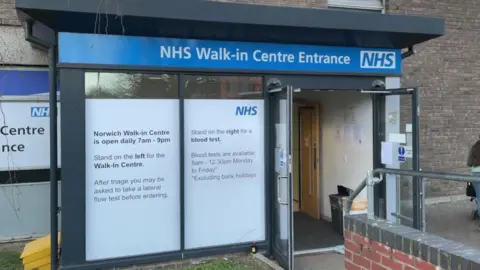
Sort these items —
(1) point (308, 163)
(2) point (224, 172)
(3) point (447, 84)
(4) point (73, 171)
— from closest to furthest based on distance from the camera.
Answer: (4) point (73, 171) → (2) point (224, 172) → (1) point (308, 163) → (3) point (447, 84)

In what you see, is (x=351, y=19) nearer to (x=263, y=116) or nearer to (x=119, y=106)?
(x=263, y=116)

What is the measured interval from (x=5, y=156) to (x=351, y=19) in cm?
490

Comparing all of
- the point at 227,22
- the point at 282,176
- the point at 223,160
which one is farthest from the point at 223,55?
the point at 282,176

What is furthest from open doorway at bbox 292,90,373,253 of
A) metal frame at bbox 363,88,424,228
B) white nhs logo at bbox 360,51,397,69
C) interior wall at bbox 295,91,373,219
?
white nhs logo at bbox 360,51,397,69

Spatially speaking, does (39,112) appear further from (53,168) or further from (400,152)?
(400,152)

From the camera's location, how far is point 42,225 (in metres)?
6.71

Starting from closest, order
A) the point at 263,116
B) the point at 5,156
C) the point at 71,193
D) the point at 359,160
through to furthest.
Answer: the point at 71,193 → the point at 263,116 → the point at 5,156 → the point at 359,160

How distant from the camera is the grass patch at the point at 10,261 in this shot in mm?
5802

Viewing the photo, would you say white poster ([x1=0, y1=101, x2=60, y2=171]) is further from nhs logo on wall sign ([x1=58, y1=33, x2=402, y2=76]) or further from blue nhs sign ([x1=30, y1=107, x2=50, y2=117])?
nhs logo on wall sign ([x1=58, y1=33, x2=402, y2=76])

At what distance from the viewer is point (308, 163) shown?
8.77 m

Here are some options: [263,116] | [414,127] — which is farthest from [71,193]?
[414,127]

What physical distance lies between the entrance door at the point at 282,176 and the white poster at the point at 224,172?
0.56 ft

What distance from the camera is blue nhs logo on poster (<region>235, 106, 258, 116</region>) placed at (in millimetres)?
5867

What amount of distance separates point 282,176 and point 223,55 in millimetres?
1602
